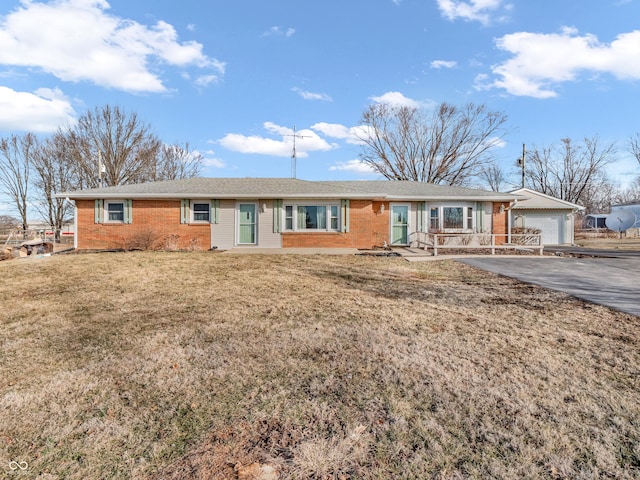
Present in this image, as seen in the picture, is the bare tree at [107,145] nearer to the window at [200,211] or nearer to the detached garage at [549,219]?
the window at [200,211]

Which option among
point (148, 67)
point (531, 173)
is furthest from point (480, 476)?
point (531, 173)

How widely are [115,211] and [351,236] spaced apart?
10635 millimetres

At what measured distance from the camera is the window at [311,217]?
49.9 ft

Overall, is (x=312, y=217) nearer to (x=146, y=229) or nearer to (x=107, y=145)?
(x=146, y=229)

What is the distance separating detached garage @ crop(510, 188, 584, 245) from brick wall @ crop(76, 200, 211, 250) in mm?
18586

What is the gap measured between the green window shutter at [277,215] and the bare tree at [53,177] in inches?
966

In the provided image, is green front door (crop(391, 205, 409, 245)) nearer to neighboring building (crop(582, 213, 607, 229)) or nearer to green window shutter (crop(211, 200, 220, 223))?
green window shutter (crop(211, 200, 220, 223))

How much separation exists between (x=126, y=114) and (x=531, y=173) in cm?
4366

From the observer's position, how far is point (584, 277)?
8.12m

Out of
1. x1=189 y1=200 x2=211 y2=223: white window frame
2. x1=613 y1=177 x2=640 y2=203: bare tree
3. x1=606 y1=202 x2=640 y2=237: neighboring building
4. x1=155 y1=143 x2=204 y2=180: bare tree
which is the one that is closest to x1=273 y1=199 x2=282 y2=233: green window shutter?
x1=189 y1=200 x2=211 y2=223: white window frame

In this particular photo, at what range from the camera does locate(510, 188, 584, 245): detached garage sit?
20984 mm

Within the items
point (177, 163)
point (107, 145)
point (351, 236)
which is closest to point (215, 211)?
point (351, 236)

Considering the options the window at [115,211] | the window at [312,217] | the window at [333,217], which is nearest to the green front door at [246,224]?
the window at [312,217]

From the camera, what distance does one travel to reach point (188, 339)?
12.8 feet
